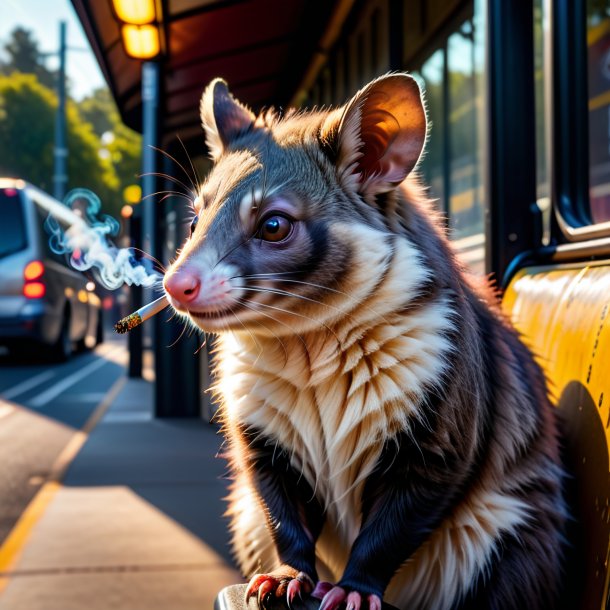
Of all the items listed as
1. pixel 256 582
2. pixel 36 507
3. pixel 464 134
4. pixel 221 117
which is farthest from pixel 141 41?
pixel 256 582

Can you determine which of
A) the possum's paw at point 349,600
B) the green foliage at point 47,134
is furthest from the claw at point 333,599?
the green foliage at point 47,134

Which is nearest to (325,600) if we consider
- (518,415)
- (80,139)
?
(518,415)

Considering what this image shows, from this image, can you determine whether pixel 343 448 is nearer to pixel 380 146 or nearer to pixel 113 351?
pixel 380 146

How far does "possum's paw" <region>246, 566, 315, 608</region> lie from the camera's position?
153cm

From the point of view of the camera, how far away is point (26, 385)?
9.82 meters

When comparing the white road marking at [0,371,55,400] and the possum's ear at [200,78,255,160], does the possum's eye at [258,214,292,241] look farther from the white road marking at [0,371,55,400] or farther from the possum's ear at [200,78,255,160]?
the white road marking at [0,371,55,400]

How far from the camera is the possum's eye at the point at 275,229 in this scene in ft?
5.48

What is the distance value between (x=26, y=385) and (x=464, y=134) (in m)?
6.71

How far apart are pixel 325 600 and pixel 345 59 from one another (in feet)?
20.8

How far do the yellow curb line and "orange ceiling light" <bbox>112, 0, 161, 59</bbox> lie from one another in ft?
9.62

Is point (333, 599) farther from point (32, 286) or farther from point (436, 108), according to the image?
point (32, 286)

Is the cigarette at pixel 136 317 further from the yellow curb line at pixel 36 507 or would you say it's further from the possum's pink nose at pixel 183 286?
the yellow curb line at pixel 36 507

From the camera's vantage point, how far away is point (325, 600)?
5.00 ft

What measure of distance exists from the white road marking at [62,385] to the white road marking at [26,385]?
254 millimetres
